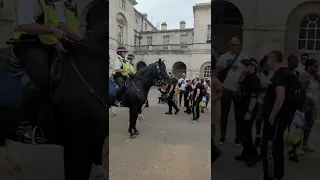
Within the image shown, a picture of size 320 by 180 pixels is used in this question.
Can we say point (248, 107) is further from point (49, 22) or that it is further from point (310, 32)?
point (49, 22)

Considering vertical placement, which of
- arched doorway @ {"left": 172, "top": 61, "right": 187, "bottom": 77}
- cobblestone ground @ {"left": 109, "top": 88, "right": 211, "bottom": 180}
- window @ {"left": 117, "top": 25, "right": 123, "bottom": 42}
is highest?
window @ {"left": 117, "top": 25, "right": 123, "bottom": 42}

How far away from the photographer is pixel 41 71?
5.43ft

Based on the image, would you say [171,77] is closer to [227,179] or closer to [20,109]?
[227,179]

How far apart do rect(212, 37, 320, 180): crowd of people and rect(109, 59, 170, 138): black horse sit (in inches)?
112

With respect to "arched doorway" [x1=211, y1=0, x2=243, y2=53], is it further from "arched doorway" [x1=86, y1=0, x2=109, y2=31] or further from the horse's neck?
the horse's neck

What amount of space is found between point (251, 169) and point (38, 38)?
87.0 inches

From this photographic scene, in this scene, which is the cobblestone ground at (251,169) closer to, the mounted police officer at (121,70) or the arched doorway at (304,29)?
the arched doorway at (304,29)

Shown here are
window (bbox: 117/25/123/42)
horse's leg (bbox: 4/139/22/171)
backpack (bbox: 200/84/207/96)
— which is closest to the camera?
horse's leg (bbox: 4/139/22/171)

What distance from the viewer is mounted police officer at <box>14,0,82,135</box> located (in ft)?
5.31

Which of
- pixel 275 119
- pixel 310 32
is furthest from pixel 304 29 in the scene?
pixel 275 119

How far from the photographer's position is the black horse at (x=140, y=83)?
4.59 meters

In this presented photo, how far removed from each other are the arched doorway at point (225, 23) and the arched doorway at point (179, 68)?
2.81 m

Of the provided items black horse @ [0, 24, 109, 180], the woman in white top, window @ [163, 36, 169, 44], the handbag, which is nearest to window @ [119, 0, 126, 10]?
window @ [163, 36, 169, 44]

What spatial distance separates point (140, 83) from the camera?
15.8ft
